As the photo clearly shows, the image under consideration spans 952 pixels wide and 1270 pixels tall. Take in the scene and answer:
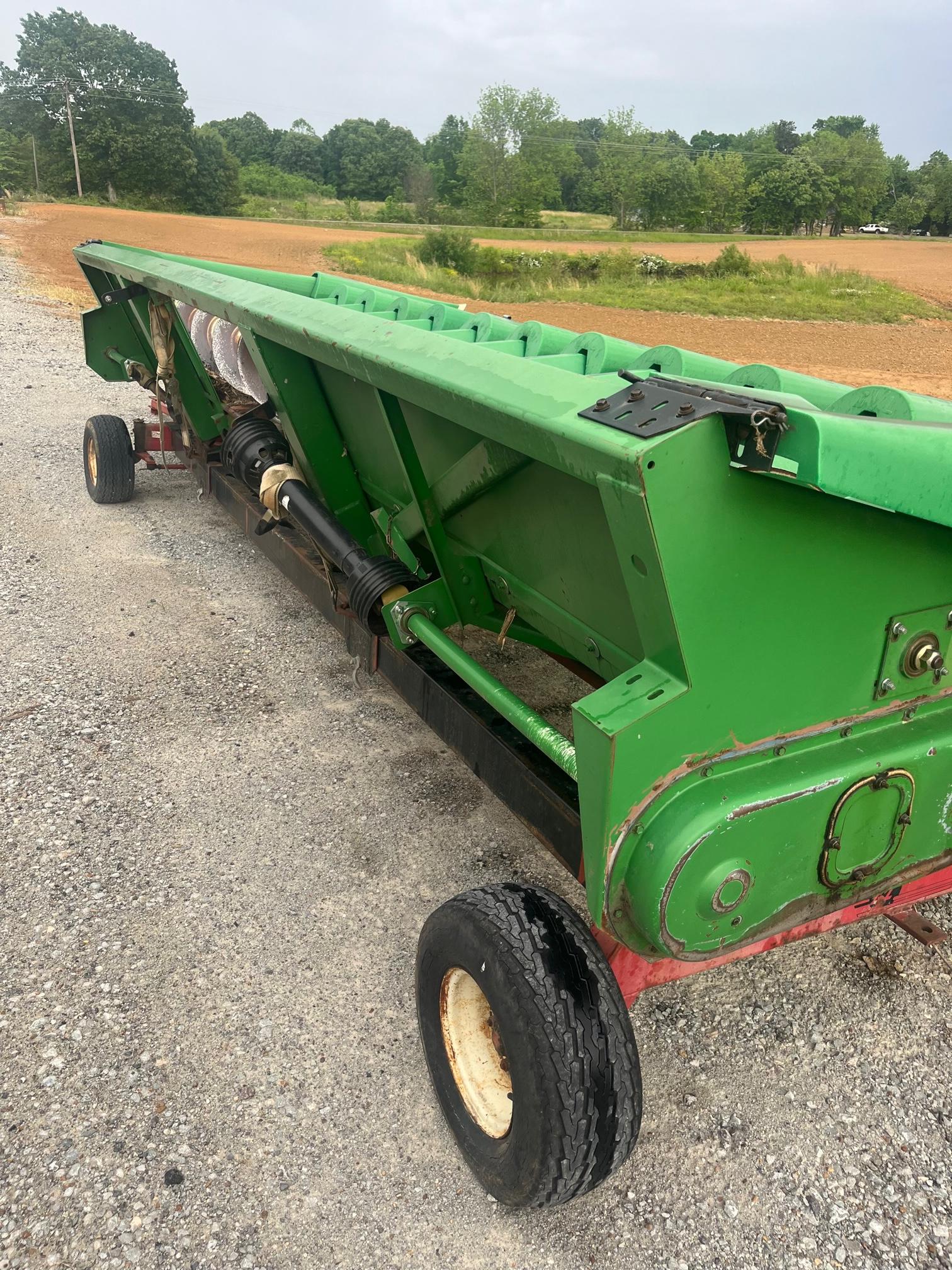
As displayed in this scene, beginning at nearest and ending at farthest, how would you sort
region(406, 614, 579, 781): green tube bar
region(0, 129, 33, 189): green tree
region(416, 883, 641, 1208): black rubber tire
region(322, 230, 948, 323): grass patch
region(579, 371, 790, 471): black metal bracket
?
region(579, 371, 790, 471): black metal bracket → region(416, 883, 641, 1208): black rubber tire → region(406, 614, 579, 781): green tube bar → region(322, 230, 948, 323): grass patch → region(0, 129, 33, 189): green tree

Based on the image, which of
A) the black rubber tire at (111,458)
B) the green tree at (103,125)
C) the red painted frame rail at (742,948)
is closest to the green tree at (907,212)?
the green tree at (103,125)

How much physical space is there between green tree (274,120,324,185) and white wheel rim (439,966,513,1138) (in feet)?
320

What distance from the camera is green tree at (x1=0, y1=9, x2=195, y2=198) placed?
185 ft

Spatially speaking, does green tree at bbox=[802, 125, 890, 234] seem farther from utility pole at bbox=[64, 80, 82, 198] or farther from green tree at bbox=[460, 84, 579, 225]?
utility pole at bbox=[64, 80, 82, 198]

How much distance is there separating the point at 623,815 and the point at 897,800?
25.1 inches

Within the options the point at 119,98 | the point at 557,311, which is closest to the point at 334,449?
the point at 557,311

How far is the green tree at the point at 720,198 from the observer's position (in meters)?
66.6

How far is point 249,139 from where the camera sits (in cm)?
8944

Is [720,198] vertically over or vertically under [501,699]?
over

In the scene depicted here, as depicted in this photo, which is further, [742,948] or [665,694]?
[742,948]

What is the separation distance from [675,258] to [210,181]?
35.3 meters

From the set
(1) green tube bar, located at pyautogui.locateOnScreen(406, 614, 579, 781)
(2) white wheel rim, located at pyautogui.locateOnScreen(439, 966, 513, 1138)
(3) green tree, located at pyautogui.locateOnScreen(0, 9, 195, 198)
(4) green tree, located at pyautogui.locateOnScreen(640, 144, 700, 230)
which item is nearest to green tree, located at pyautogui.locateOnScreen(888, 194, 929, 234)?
(4) green tree, located at pyautogui.locateOnScreen(640, 144, 700, 230)

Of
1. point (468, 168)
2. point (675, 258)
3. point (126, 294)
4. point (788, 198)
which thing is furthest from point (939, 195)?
point (126, 294)

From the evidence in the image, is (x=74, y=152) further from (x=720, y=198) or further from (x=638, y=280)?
(x=720, y=198)
